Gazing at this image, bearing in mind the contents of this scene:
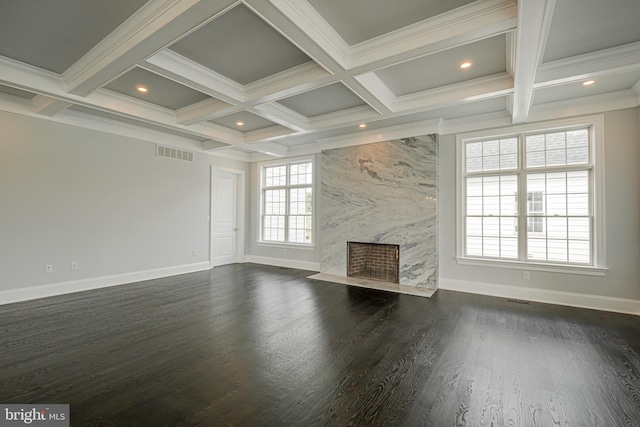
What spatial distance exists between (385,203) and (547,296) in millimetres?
2789

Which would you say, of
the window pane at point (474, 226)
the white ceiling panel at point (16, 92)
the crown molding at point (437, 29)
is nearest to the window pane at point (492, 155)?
the window pane at point (474, 226)

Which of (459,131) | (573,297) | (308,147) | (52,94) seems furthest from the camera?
(308,147)

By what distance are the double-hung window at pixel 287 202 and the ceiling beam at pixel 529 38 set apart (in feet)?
14.4

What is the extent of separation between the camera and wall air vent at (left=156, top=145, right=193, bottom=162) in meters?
5.77

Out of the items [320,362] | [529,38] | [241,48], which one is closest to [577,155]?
[529,38]

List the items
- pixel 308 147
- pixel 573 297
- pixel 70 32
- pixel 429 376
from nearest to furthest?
pixel 429 376
pixel 70 32
pixel 573 297
pixel 308 147

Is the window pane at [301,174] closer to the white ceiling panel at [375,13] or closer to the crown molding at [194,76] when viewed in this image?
the crown molding at [194,76]

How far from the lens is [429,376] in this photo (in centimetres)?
228

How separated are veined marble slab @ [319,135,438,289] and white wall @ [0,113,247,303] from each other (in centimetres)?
303

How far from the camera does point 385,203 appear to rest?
544cm

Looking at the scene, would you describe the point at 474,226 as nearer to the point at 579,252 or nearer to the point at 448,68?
the point at 579,252

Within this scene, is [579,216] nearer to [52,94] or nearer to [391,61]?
[391,61]

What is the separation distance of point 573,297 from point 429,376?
3235mm

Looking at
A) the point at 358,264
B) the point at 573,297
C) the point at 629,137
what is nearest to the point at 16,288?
the point at 358,264
